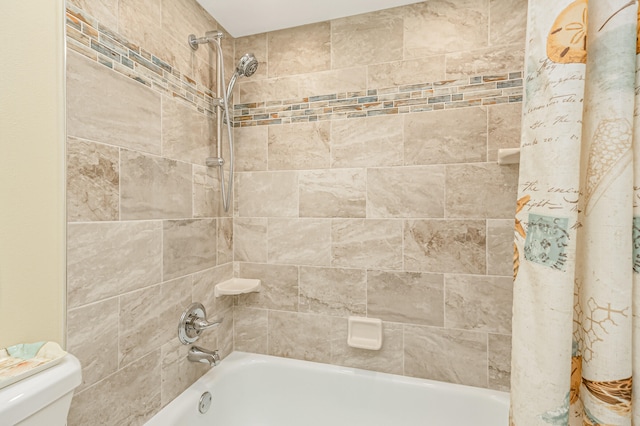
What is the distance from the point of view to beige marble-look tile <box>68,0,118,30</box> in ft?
3.29

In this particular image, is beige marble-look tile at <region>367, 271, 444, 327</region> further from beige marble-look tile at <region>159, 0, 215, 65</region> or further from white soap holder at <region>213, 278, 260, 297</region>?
beige marble-look tile at <region>159, 0, 215, 65</region>

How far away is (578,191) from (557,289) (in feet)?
0.60

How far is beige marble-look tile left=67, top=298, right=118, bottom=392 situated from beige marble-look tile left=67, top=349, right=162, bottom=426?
41 millimetres

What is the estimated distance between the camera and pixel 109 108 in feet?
3.57

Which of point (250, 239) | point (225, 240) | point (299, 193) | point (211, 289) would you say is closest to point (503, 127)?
point (299, 193)

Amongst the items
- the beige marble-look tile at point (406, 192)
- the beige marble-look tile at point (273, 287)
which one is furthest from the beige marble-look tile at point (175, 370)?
the beige marble-look tile at point (406, 192)

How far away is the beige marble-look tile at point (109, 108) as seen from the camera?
3.21 feet

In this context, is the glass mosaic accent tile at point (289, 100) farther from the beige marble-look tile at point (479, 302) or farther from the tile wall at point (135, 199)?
the beige marble-look tile at point (479, 302)

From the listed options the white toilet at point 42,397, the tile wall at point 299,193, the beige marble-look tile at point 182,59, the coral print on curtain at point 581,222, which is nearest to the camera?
the coral print on curtain at point 581,222

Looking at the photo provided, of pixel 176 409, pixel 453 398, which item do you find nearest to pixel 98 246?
pixel 176 409

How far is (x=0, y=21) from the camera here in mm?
783

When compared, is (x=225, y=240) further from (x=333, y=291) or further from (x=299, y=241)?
(x=333, y=291)

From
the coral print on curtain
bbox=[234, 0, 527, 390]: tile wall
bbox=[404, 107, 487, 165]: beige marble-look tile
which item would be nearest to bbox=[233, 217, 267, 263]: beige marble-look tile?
bbox=[234, 0, 527, 390]: tile wall

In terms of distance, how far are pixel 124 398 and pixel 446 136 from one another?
172 centimetres
